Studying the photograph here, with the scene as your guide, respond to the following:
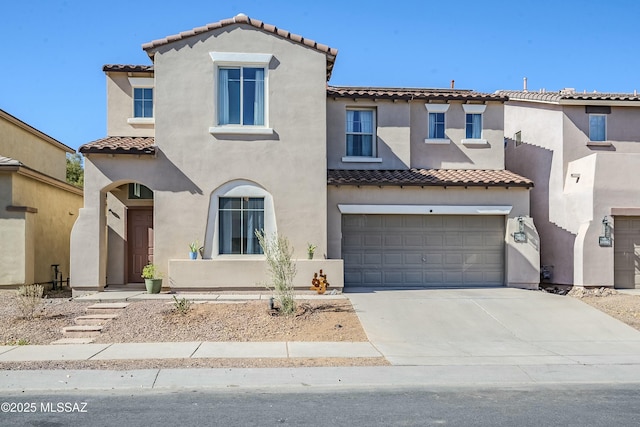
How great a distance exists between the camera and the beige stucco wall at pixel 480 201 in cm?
1645

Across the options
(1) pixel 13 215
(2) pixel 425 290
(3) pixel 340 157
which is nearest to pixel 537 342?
(2) pixel 425 290

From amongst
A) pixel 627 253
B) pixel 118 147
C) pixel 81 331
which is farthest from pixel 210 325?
pixel 627 253

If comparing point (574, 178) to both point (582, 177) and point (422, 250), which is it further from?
point (422, 250)

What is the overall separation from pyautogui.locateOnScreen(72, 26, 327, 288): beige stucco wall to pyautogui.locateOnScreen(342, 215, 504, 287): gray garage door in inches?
70.8

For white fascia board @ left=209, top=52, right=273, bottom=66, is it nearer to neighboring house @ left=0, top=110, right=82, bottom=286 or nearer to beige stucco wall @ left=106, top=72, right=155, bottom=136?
beige stucco wall @ left=106, top=72, right=155, bottom=136

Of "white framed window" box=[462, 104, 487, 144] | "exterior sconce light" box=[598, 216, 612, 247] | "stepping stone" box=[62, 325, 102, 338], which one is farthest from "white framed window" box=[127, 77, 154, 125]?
"exterior sconce light" box=[598, 216, 612, 247]

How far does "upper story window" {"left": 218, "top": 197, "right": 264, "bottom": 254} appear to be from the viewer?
1535 cm

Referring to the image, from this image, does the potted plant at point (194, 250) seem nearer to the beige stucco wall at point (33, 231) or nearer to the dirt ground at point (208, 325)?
the dirt ground at point (208, 325)

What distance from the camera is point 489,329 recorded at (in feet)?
40.8

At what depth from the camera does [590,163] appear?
16.6 metres

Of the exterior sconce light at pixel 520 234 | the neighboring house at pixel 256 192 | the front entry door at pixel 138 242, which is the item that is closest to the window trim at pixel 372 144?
the neighboring house at pixel 256 192

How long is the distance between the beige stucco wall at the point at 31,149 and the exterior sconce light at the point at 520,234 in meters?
17.4

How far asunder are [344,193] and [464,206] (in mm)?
3644

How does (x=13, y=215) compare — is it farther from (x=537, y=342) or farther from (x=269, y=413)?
(x=537, y=342)
